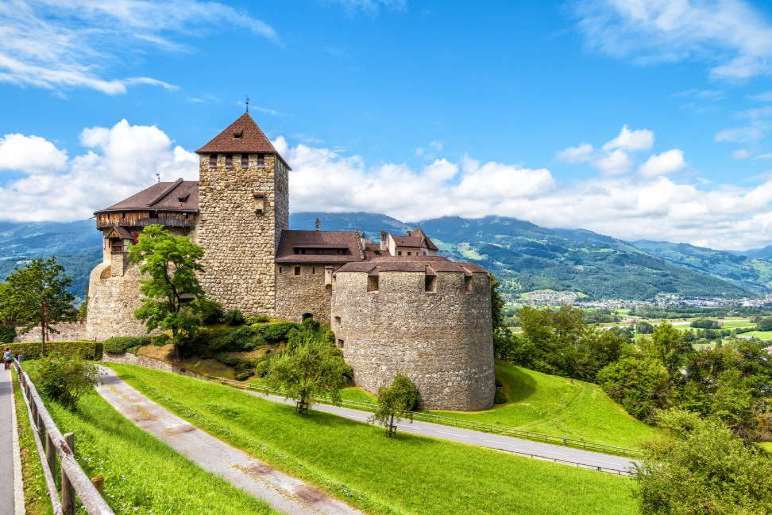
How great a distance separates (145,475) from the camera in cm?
1312

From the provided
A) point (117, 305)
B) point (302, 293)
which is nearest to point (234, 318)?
point (302, 293)

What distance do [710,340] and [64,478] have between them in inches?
8677

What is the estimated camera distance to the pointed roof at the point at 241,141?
49.0 m

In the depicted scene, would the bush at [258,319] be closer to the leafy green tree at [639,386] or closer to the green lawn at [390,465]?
the green lawn at [390,465]

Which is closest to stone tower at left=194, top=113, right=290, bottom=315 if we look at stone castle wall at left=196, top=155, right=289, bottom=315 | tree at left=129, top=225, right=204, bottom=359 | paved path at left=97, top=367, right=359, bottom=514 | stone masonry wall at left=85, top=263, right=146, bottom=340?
stone castle wall at left=196, top=155, right=289, bottom=315

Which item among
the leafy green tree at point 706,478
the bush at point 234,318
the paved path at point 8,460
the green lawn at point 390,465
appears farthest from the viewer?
the bush at point 234,318

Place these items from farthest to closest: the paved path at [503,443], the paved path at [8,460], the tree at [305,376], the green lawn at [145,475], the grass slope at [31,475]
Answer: the paved path at [503,443], the tree at [305,376], the green lawn at [145,475], the paved path at [8,460], the grass slope at [31,475]

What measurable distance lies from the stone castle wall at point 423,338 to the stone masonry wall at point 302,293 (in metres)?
7.42

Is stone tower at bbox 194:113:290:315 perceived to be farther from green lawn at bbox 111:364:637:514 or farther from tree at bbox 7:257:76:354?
green lawn at bbox 111:364:637:514

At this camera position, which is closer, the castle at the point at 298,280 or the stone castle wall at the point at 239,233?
the castle at the point at 298,280

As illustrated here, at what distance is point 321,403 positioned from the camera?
38438 millimetres

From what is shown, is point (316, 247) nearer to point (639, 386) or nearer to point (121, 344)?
point (121, 344)

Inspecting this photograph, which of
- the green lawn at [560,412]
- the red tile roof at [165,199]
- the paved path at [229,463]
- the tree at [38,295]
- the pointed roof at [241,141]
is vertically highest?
the pointed roof at [241,141]

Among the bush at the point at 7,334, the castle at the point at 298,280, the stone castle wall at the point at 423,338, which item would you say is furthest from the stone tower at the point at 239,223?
the bush at the point at 7,334
